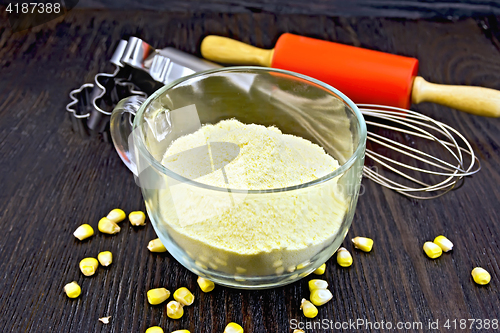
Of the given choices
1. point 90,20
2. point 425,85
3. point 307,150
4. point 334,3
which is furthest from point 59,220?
point 334,3

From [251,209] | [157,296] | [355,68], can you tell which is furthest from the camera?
[355,68]

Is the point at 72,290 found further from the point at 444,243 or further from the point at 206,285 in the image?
the point at 444,243

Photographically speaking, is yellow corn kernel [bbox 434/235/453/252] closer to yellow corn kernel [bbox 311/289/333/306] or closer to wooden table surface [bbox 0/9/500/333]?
wooden table surface [bbox 0/9/500/333]

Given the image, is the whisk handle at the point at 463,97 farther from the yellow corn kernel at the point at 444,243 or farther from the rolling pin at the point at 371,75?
the yellow corn kernel at the point at 444,243

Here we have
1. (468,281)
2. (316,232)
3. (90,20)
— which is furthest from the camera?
(90,20)

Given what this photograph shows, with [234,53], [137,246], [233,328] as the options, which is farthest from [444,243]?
[234,53]

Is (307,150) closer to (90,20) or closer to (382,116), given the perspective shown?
(382,116)
